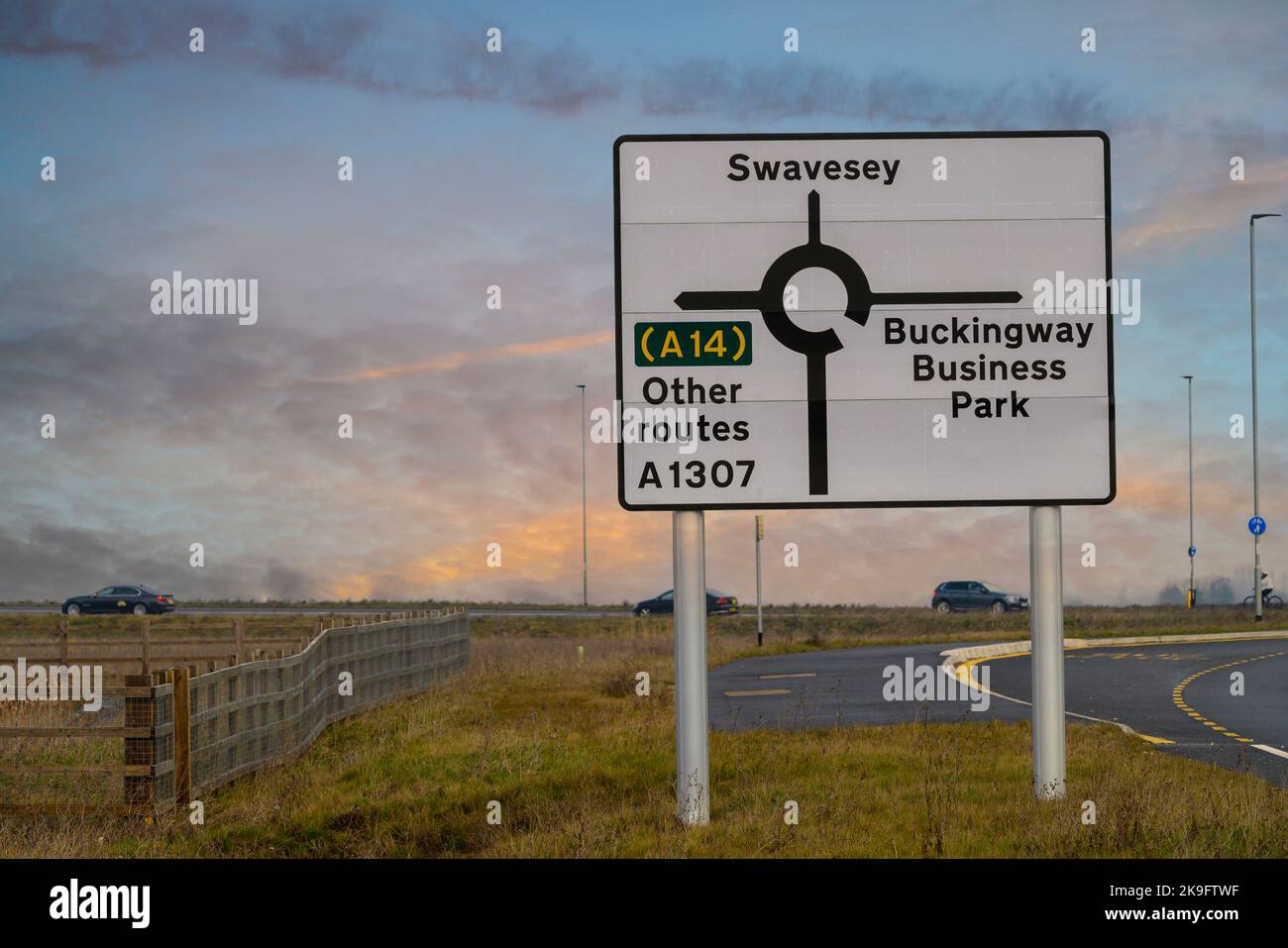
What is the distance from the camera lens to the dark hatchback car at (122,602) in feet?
211

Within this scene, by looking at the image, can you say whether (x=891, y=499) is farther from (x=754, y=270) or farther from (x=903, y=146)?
(x=903, y=146)

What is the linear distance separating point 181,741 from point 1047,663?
8465 millimetres

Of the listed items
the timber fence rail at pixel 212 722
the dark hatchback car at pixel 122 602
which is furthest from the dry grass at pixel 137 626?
the timber fence rail at pixel 212 722

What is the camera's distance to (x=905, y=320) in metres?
10.8

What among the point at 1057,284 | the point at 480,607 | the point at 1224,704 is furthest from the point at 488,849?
the point at 480,607

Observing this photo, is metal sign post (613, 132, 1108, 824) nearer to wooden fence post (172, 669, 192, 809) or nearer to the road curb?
wooden fence post (172, 669, 192, 809)

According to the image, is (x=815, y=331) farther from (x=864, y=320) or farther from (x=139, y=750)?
(x=139, y=750)

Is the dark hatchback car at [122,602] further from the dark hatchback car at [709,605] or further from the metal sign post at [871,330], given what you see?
the metal sign post at [871,330]

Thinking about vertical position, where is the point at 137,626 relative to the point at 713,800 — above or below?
below

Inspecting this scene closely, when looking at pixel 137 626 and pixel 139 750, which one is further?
pixel 137 626

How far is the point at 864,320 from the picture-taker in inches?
423

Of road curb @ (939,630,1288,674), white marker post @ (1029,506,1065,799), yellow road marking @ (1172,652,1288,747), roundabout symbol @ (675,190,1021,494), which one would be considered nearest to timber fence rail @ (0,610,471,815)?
roundabout symbol @ (675,190,1021,494)

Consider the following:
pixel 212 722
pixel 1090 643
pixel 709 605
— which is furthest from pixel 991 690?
pixel 709 605

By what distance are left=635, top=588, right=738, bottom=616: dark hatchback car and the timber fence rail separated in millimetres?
41798
